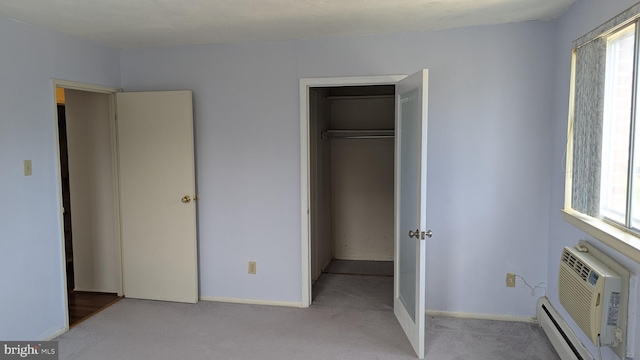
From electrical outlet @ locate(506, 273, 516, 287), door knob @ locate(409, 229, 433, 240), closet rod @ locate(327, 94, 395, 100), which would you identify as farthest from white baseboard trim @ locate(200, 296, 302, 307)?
closet rod @ locate(327, 94, 395, 100)

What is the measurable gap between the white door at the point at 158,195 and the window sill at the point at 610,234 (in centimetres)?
296

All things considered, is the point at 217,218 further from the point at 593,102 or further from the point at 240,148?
the point at 593,102

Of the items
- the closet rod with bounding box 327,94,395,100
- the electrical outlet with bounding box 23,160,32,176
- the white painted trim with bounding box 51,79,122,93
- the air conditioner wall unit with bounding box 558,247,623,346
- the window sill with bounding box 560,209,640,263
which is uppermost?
the closet rod with bounding box 327,94,395,100

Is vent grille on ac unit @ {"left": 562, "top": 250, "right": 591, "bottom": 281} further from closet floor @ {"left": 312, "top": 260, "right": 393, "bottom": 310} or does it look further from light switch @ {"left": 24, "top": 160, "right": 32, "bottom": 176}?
light switch @ {"left": 24, "top": 160, "right": 32, "bottom": 176}

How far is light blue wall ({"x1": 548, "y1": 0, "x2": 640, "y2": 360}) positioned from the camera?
8.36ft

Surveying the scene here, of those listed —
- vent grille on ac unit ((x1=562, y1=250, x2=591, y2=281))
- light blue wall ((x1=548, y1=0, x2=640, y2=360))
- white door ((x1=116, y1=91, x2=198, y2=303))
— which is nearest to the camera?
vent grille on ac unit ((x1=562, y1=250, x2=591, y2=281))

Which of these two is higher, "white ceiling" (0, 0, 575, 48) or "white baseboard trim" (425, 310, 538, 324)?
"white ceiling" (0, 0, 575, 48)

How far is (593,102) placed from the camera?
2.57 m

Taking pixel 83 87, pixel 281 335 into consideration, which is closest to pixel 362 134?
pixel 281 335

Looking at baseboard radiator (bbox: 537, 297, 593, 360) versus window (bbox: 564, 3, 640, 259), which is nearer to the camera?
window (bbox: 564, 3, 640, 259)

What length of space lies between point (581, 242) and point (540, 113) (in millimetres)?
1123

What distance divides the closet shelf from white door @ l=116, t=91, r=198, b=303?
6.10ft

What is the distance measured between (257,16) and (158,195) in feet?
6.19

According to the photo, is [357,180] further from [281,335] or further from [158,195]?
[281,335]
